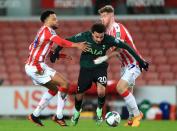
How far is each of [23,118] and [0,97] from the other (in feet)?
2.29

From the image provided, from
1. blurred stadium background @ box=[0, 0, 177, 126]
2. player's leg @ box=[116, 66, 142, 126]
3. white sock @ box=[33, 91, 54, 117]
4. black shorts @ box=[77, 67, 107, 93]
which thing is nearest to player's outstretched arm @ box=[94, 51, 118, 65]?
black shorts @ box=[77, 67, 107, 93]

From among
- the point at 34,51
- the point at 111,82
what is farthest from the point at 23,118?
the point at 34,51

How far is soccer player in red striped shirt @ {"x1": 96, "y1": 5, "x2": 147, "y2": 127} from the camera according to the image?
14.4m

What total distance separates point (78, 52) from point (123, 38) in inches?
311

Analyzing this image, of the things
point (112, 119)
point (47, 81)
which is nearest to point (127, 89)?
point (112, 119)

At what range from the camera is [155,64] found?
21578mm

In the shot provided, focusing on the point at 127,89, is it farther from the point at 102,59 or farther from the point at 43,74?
the point at 43,74

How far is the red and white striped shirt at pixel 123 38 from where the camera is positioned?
47.2 feet

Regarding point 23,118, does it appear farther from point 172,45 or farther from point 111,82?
point 172,45

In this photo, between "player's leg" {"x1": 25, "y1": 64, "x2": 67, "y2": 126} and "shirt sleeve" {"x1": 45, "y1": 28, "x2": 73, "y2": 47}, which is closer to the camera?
"shirt sleeve" {"x1": 45, "y1": 28, "x2": 73, "y2": 47}

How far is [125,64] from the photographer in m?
14.7

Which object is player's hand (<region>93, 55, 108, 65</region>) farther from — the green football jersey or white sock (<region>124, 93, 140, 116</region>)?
white sock (<region>124, 93, 140, 116</region>)

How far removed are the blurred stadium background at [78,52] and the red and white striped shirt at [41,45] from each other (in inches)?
198

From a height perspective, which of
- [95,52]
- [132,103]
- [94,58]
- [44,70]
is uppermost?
[95,52]
